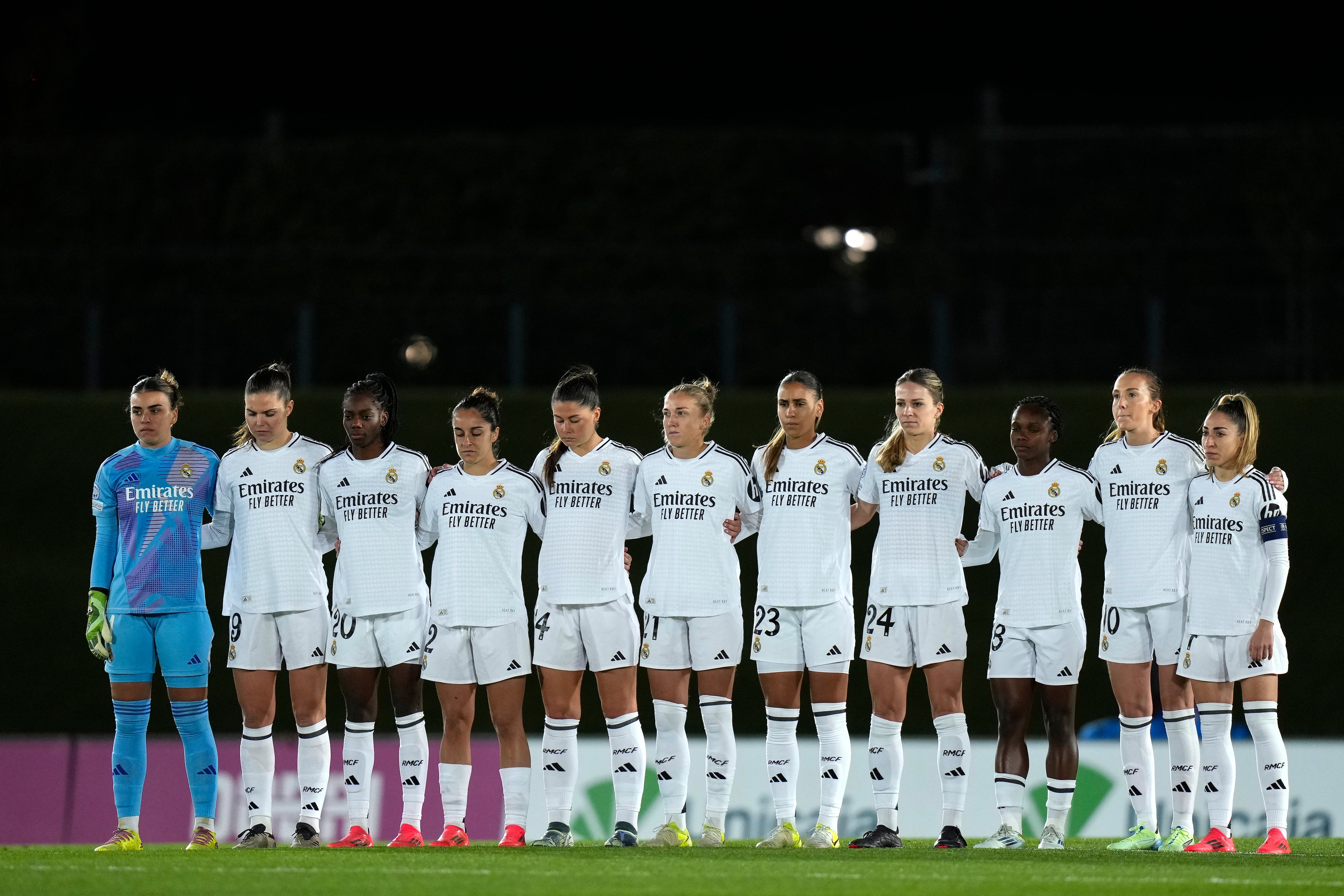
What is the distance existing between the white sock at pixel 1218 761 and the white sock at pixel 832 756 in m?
1.55

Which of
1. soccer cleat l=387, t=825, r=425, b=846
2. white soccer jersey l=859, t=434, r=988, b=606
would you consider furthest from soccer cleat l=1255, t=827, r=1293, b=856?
soccer cleat l=387, t=825, r=425, b=846

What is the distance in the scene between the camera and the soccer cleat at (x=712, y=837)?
290 inches

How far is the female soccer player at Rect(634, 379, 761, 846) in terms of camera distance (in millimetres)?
7367

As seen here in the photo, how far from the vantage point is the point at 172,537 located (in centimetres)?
757

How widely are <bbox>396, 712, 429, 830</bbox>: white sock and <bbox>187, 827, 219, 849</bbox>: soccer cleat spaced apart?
33.1 inches

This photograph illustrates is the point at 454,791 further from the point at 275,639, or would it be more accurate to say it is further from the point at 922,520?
the point at 922,520

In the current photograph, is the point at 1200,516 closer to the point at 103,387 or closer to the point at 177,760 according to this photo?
the point at 177,760

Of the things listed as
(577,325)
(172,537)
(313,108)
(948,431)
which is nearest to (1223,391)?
(948,431)

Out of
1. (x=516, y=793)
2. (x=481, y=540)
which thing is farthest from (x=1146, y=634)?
(x=481, y=540)

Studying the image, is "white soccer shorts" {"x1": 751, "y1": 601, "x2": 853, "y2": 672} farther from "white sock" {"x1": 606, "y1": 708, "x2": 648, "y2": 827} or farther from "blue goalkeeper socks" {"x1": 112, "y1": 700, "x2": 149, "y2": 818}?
"blue goalkeeper socks" {"x1": 112, "y1": 700, "x2": 149, "y2": 818}

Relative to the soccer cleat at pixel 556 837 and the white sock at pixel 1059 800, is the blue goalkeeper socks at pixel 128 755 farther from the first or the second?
the white sock at pixel 1059 800

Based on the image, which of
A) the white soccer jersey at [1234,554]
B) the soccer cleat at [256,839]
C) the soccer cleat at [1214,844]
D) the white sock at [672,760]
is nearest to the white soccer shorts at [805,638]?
the white sock at [672,760]

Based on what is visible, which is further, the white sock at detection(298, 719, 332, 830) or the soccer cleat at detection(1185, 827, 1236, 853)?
the white sock at detection(298, 719, 332, 830)

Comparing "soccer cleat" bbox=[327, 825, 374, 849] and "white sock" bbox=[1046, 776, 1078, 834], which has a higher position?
"white sock" bbox=[1046, 776, 1078, 834]
